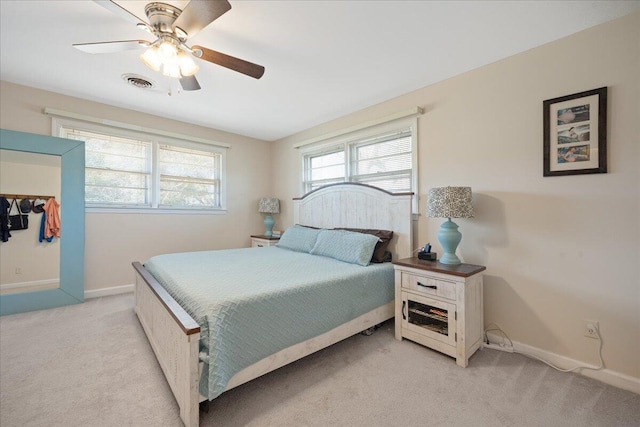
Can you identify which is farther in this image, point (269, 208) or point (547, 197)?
point (269, 208)

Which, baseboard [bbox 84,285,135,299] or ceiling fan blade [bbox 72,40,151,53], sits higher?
ceiling fan blade [bbox 72,40,151,53]

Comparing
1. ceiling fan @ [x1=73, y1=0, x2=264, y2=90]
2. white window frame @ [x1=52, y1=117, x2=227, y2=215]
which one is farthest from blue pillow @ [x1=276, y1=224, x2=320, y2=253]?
ceiling fan @ [x1=73, y1=0, x2=264, y2=90]

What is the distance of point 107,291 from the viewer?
3412 mm

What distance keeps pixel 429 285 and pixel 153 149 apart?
3913 millimetres

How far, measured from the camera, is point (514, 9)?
68.1 inches

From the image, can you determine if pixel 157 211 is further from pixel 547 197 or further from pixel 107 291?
pixel 547 197

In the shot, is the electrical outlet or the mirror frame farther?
the mirror frame

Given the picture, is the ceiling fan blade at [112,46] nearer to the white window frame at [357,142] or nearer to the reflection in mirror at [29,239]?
the reflection in mirror at [29,239]

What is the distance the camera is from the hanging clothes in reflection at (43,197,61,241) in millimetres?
3020

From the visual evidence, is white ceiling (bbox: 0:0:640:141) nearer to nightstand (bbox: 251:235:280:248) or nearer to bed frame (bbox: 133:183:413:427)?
bed frame (bbox: 133:183:413:427)

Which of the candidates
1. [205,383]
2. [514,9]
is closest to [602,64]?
[514,9]

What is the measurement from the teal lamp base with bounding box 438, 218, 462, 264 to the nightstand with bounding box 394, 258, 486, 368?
64 millimetres

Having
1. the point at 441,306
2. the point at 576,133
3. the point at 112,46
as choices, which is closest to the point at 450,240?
the point at 441,306

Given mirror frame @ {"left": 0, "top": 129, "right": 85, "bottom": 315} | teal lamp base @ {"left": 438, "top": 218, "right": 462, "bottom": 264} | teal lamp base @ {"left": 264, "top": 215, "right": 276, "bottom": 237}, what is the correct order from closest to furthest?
1. teal lamp base @ {"left": 438, "top": 218, "right": 462, "bottom": 264}
2. mirror frame @ {"left": 0, "top": 129, "right": 85, "bottom": 315}
3. teal lamp base @ {"left": 264, "top": 215, "right": 276, "bottom": 237}
